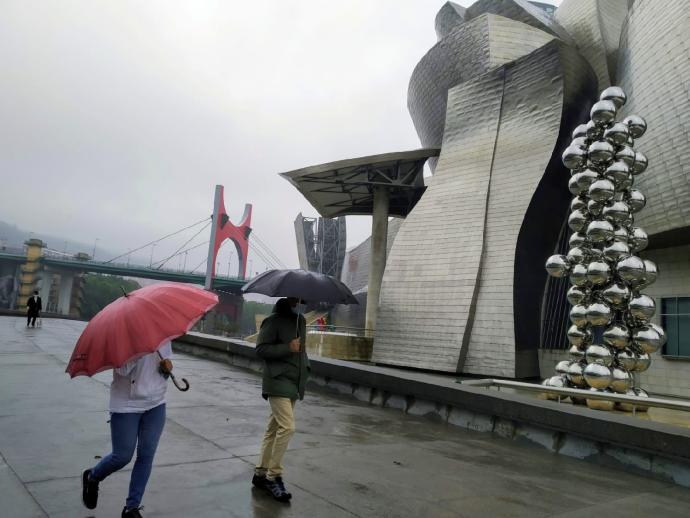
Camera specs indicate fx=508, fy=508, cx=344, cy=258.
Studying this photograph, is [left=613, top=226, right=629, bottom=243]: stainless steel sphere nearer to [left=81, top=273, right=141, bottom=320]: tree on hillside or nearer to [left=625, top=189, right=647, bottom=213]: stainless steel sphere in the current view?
[left=625, top=189, right=647, bottom=213]: stainless steel sphere

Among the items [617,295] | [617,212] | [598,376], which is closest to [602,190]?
[617,212]

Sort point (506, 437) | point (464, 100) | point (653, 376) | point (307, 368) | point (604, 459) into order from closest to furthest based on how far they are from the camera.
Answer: point (307, 368), point (604, 459), point (506, 437), point (653, 376), point (464, 100)

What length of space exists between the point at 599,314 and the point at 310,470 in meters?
6.05

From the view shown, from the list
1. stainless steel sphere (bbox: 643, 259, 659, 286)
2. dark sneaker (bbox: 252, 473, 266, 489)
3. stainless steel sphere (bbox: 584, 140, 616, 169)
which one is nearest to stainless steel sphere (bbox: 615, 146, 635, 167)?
stainless steel sphere (bbox: 584, 140, 616, 169)

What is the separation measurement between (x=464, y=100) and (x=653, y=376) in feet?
37.9

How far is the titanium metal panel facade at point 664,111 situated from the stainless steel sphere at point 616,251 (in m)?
6.38

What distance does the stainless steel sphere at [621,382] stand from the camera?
312 inches

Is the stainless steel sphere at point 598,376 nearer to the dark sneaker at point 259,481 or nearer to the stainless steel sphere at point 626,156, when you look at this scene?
the stainless steel sphere at point 626,156

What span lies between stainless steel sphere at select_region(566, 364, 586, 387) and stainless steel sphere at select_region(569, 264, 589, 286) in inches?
54.2

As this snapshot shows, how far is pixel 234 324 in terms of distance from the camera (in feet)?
231

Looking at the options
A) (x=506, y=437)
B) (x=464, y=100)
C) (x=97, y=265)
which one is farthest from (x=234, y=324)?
(x=506, y=437)

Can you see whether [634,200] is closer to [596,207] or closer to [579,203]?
[596,207]

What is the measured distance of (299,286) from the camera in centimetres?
379

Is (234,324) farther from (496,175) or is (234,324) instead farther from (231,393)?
(231,393)
